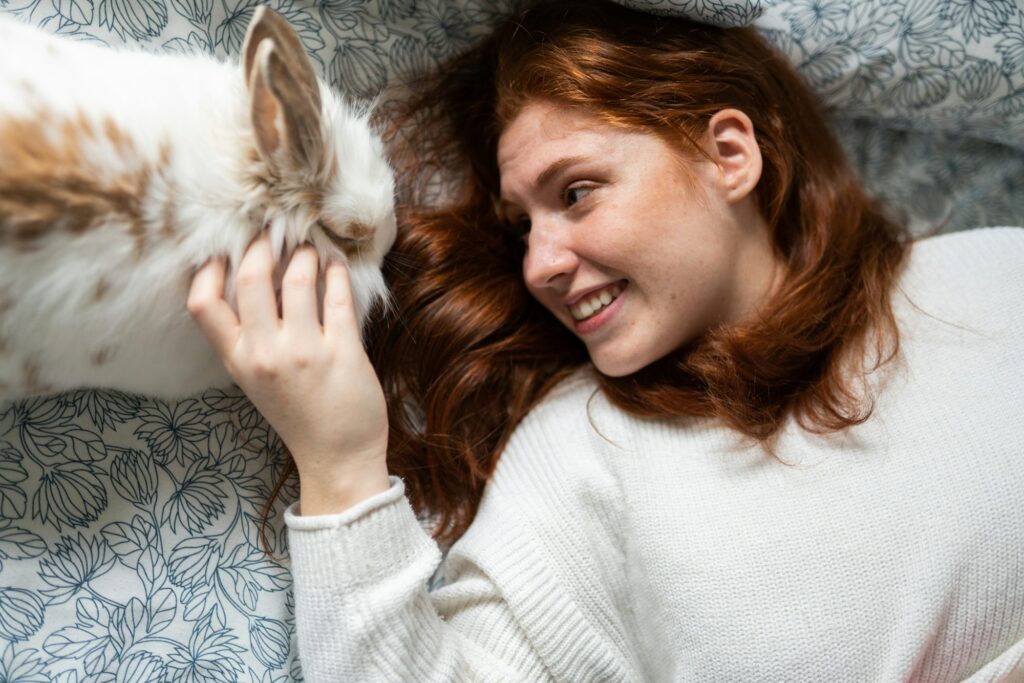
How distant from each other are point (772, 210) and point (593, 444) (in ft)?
1.72

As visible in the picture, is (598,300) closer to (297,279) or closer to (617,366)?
(617,366)

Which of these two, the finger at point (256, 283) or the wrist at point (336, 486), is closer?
the finger at point (256, 283)

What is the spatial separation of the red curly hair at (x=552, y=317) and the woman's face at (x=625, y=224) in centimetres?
4

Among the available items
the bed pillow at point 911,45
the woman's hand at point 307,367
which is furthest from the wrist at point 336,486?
the bed pillow at point 911,45

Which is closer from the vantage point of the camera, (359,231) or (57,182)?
(57,182)

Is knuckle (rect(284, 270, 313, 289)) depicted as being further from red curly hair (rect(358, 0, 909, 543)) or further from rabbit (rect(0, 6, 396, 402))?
red curly hair (rect(358, 0, 909, 543))

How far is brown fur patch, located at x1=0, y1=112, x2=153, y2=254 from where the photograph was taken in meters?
0.91

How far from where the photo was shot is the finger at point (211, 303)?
1.05 metres

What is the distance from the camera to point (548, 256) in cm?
131

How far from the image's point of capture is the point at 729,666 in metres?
1.22

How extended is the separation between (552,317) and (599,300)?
0.22 m

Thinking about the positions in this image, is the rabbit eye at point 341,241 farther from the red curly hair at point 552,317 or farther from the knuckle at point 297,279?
the red curly hair at point 552,317

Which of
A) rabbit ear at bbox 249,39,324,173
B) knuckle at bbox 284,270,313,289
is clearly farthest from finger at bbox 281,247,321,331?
rabbit ear at bbox 249,39,324,173

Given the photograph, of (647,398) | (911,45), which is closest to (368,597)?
(647,398)
